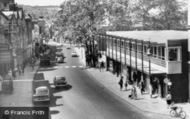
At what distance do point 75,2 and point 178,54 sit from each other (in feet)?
111

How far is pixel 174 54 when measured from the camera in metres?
33.3

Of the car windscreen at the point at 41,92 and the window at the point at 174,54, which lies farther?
the car windscreen at the point at 41,92

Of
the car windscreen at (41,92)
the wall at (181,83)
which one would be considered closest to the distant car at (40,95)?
the car windscreen at (41,92)

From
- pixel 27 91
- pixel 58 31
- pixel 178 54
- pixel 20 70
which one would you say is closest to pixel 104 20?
pixel 58 31

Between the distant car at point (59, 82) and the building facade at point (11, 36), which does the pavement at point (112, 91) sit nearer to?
the building facade at point (11, 36)

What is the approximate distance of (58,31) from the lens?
69.9m

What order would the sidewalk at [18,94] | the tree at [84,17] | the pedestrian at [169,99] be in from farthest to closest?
the tree at [84,17]
the sidewalk at [18,94]
the pedestrian at [169,99]

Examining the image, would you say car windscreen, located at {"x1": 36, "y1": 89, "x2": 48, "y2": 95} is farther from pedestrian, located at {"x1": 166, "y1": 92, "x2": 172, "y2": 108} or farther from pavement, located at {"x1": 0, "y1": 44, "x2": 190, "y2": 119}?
pedestrian, located at {"x1": 166, "y1": 92, "x2": 172, "y2": 108}

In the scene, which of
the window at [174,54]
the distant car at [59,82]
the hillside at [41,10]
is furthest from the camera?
the hillside at [41,10]

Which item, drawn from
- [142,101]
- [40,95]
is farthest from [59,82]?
[142,101]

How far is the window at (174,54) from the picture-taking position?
107 feet

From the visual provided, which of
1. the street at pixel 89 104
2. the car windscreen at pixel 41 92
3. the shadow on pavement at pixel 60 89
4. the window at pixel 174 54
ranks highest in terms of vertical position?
the window at pixel 174 54

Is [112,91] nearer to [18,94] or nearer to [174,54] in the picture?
[174,54]

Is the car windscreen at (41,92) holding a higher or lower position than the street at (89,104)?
higher
